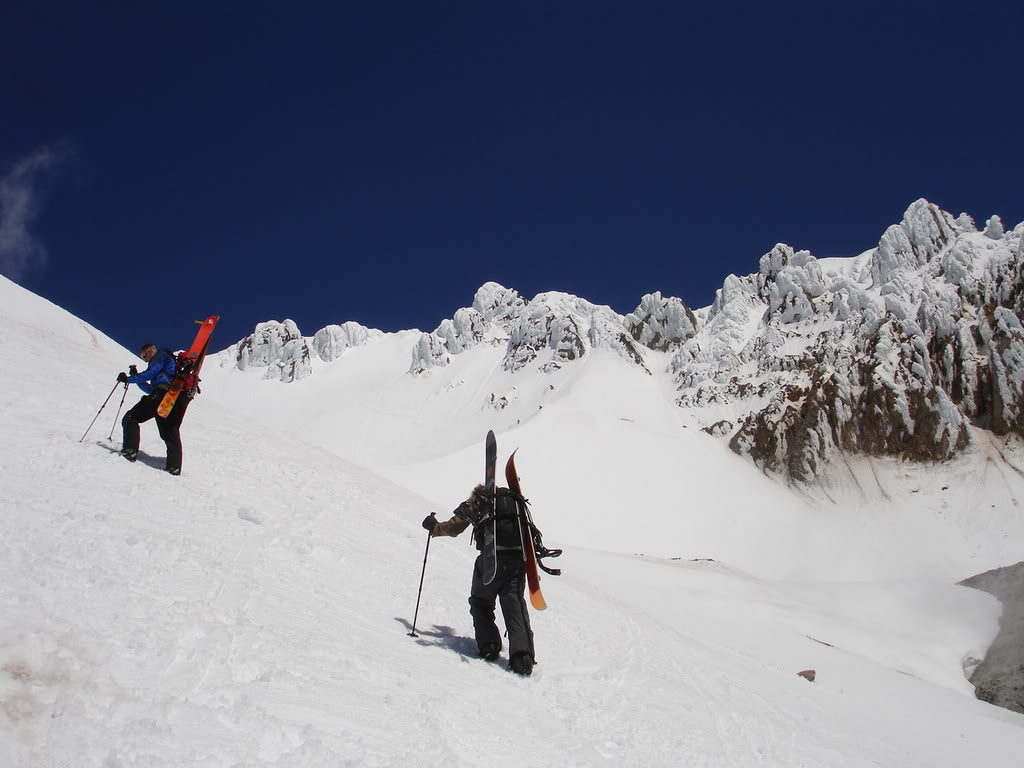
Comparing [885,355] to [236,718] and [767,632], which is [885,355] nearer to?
[767,632]

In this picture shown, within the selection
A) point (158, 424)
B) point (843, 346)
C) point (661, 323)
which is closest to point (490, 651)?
point (158, 424)

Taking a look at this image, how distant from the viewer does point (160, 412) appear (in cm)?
1047

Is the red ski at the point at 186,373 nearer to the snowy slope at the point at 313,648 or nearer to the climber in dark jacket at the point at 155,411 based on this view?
the climber in dark jacket at the point at 155,411

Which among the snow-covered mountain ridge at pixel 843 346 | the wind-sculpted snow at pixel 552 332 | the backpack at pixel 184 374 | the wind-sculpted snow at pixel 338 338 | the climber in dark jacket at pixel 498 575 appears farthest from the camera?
the wind-sculpted snow at pixel 338 338

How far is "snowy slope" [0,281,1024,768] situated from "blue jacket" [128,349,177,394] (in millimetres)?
1251

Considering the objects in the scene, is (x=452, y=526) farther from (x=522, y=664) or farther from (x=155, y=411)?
(x=155, y=411)

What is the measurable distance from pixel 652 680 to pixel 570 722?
9.71 ft

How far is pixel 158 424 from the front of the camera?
411 inches

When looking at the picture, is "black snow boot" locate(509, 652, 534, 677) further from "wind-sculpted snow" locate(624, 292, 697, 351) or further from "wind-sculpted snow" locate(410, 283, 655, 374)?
"wind-sculpted snow" locate(624, 292, 697, 351)

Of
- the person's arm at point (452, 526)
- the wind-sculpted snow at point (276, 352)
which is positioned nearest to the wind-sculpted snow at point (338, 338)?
the wind-sculpted snow at point (276, 352)

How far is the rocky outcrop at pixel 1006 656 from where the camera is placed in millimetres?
17078

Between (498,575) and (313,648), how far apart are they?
2234 millimetres

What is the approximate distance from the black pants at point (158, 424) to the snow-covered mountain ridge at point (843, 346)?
6909 cm

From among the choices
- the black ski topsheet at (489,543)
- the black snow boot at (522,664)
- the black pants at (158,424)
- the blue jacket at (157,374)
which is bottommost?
the black snow boot at (522,664)
